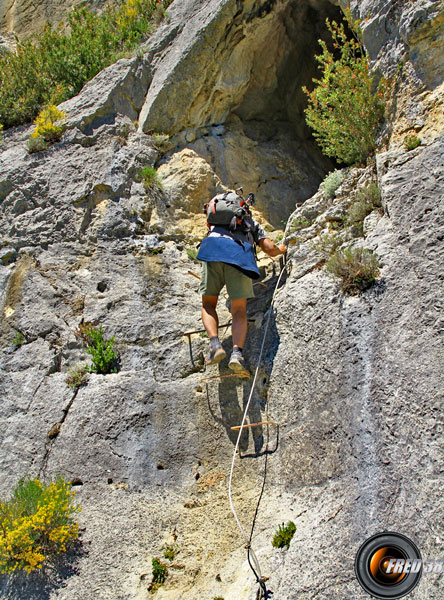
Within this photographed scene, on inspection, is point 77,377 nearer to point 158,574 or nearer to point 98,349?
point 98,349

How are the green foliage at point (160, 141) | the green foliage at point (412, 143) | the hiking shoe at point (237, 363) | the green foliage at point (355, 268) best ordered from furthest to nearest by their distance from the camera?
the green foliage at point (160, 141) < the green foliage at point (412, 143) < the hiking shoe at point (237, 363) < the green foliage at point (355, 268)

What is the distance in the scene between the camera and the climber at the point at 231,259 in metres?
6.07

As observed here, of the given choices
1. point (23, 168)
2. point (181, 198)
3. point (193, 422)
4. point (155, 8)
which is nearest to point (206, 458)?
point (193, 422)

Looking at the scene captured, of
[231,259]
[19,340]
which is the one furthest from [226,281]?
[19,340]

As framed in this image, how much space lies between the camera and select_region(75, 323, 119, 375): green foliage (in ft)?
20.5

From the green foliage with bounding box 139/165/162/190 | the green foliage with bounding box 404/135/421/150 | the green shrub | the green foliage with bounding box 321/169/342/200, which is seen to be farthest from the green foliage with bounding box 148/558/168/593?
the green foliage with bounding box 139/165/162/190

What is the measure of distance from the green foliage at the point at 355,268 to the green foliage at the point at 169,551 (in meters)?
→ 2.91

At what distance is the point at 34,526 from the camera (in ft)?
15.5

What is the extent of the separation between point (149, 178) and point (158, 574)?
17.9 feet

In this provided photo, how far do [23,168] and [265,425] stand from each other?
5500 millimetres

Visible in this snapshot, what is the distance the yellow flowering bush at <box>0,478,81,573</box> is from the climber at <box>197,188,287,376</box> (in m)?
2.02

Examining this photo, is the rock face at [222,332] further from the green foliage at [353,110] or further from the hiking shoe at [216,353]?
the hiking shoe at [216,353]


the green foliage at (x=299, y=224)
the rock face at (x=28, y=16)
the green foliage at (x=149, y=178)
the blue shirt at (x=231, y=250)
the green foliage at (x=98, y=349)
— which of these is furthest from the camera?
the rock face at (x=28, y=16)

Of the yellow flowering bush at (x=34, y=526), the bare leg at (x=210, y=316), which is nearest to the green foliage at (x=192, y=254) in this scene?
the bare leg at (x=210, y=316)
